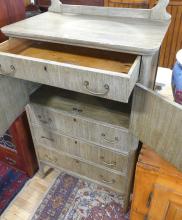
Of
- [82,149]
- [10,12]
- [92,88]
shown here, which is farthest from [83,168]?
[10,12]

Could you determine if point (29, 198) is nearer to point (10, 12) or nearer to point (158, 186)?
point (158, 186)

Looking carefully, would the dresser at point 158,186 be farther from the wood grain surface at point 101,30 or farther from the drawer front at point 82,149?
the wood grain surface at point 101,30

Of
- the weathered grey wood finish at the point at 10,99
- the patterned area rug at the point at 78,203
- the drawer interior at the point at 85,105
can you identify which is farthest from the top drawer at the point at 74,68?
the patterned area rug at the point at 78,203

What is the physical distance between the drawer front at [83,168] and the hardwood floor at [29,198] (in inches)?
6.6

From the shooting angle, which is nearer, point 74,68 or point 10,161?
point 74,68

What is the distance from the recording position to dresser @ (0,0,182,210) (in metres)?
0.71

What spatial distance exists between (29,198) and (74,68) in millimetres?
940

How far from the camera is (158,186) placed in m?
0.76

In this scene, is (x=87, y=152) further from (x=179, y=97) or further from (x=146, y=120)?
(x=179, y=97)

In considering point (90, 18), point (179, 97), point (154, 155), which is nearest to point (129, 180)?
point (154, 155)

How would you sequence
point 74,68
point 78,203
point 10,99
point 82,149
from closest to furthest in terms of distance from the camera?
point 74,68
point 10,99
point 82,149
point 78,203

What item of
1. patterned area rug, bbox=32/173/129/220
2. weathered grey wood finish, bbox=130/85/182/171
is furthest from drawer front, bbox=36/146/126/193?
weathered grey wood finish, bbox=130/85/182/171

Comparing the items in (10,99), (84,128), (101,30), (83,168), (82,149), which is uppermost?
(101,30)

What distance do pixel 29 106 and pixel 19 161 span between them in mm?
467
